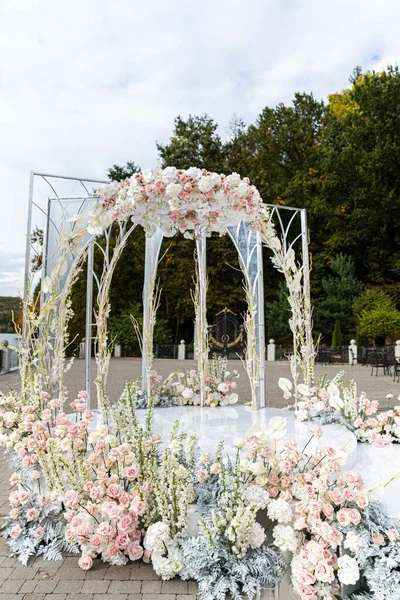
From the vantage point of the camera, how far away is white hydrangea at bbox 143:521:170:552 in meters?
2.61

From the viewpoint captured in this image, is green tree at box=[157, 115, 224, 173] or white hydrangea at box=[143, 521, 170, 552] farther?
green tree at box=[157, 115, 224, 173]

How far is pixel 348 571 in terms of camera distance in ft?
7.37

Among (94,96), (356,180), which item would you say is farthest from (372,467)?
(356,180)

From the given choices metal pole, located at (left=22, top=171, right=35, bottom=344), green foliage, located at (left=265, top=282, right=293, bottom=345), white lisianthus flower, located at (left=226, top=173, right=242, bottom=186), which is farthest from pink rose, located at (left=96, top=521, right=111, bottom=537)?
green foliage, located at (left=265, top=282, right=293, bottom=345)

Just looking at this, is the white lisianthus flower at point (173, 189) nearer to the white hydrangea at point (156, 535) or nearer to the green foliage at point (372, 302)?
the white hydrangea at point (156, 535)

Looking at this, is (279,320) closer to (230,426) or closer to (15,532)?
(230,426)

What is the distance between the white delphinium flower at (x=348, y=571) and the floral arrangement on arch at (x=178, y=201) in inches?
102

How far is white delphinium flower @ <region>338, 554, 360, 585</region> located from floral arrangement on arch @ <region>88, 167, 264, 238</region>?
2.59 m

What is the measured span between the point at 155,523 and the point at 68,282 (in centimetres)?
258

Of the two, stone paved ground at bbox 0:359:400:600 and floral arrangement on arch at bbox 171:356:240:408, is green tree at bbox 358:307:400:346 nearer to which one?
floral arrangement on arch at bbox 171:356:240:408

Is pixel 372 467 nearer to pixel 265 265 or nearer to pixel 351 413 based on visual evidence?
pixel 351 413

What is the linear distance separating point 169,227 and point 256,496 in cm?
234

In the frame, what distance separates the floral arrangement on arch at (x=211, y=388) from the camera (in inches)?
244

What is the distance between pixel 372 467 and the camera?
3861 mm
